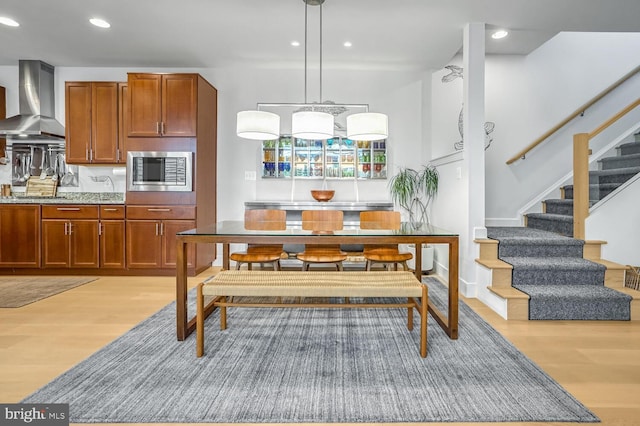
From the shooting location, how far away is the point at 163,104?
4305 millimetres

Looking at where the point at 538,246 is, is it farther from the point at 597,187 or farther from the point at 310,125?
the point at 310,125

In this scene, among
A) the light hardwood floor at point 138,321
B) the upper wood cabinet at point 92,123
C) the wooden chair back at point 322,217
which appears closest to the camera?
the light hardwood floor at point 138,321

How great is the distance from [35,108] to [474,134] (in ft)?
18.5

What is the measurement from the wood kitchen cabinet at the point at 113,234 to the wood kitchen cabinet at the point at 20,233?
2.65 ft

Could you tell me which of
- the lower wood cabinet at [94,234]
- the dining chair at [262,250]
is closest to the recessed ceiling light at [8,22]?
the lower wood cabinet at [94,234]

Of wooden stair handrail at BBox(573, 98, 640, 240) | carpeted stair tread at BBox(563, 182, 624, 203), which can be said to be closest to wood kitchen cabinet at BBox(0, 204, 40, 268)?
wooden stair handrail at BBox(573, 98, 640, 240)

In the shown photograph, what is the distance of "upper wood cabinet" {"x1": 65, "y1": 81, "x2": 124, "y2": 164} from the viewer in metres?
4.52

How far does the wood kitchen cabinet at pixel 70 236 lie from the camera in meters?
4.32

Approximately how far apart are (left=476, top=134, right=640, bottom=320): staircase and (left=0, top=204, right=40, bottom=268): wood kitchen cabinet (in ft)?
17.1

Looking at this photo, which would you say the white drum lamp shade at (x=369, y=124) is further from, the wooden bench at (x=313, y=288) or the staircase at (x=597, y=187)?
the staircase at (x=597, y=187)

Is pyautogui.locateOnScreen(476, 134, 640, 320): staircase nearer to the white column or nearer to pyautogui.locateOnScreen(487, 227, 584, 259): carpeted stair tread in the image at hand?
pyautogui.locateOnScreen(487, 227, 584, 259): carpeted stair tread

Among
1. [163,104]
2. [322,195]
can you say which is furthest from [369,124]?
[163,104]

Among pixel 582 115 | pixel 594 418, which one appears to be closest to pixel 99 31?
pixel 594 418

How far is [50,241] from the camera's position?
4.34 metres
